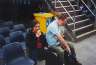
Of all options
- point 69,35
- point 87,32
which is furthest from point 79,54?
point 87,32

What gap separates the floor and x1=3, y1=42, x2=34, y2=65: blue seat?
138 cm

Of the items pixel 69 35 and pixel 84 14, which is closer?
pixel 69 35

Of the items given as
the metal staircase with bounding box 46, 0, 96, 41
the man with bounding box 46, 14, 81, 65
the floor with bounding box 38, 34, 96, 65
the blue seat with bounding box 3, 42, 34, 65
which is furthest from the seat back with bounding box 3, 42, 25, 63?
the metal staircase with bounding box 46, 0, 96, 41

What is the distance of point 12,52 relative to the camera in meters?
4.93

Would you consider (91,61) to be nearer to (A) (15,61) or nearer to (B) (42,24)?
(B) (42,24)

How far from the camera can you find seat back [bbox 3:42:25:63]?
15.9 ft

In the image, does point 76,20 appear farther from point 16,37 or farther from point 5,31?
point 16,37

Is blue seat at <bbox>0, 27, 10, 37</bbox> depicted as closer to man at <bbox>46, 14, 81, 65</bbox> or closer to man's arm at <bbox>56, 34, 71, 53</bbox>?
man at <bbox>46, 14, 81, 65</bbox>

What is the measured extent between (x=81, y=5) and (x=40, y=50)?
545 cm

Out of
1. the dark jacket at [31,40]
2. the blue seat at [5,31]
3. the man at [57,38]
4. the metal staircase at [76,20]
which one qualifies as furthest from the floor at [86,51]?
the blue seat at [5,31]

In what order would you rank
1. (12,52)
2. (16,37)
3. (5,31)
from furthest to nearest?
(5,31), (16,37), (12,52)

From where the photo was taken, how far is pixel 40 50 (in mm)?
6309

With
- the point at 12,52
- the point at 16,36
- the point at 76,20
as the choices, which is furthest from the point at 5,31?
the point at 76,20

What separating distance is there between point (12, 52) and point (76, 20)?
17.5ft
